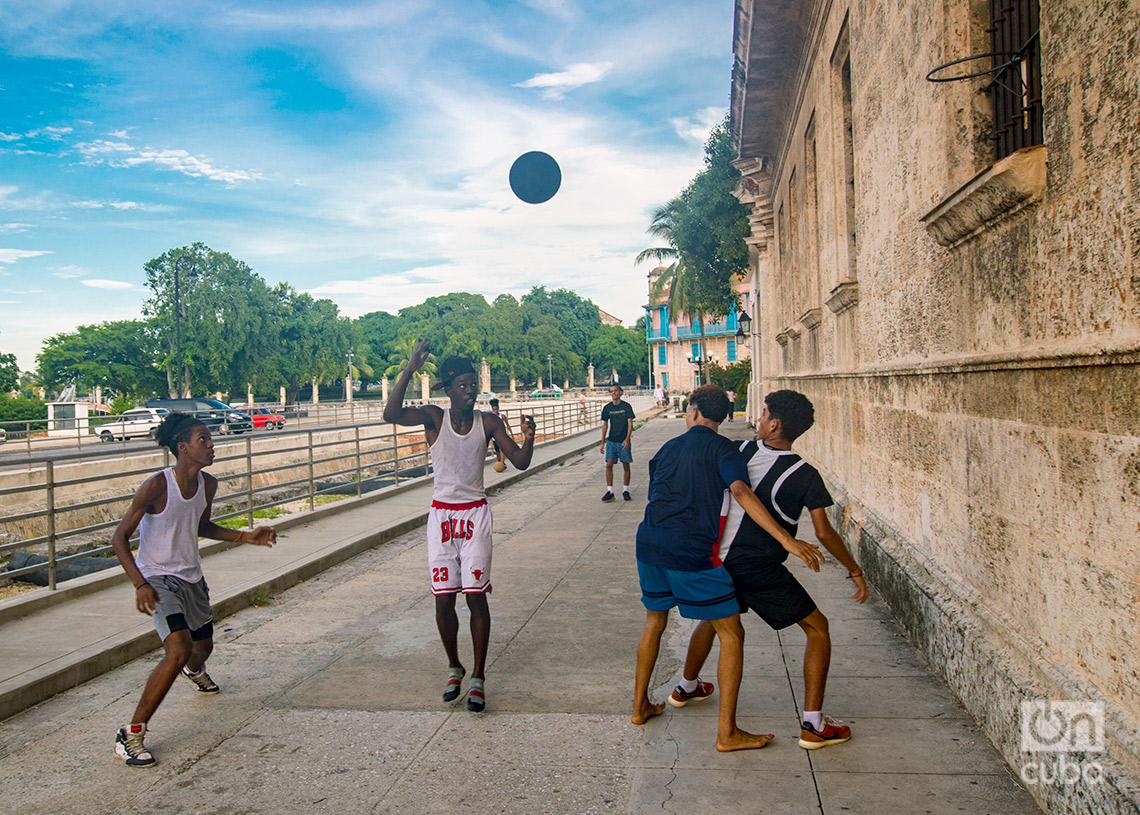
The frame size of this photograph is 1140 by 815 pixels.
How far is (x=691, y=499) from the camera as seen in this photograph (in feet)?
13.0

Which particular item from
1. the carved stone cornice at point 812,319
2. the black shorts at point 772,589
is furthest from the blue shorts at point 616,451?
the black shorts at point 772,589

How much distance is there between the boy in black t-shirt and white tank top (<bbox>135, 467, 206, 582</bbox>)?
8.97 feet

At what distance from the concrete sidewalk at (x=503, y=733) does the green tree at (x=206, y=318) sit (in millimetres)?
52763

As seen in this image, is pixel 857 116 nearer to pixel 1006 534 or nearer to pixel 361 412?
pixel 1006 534

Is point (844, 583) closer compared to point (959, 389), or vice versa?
point (959, 389)

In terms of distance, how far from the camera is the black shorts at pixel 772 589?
3.90 metres

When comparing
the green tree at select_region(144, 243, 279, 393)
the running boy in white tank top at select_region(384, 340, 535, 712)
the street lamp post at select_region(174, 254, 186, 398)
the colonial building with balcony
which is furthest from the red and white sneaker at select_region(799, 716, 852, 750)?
the colonial building with balcony

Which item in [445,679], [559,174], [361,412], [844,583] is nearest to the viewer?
[445,679]

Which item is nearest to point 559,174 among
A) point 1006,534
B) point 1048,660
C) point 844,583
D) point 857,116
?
point 857,116

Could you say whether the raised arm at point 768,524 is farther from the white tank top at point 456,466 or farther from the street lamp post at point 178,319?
the street lamp post at point 178,319

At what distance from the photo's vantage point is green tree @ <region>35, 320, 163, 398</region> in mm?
64125

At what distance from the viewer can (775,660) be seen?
530cm

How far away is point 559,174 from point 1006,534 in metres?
5.57

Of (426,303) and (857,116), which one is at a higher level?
(426,303)
